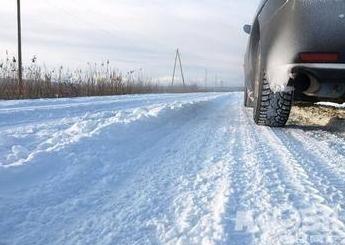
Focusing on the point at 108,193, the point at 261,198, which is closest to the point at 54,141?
the point at 108,193

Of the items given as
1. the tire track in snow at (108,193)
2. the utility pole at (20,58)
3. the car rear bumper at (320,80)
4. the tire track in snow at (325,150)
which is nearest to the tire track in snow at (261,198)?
the tire track in snow at (108,193)

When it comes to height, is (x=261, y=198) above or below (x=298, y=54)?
below

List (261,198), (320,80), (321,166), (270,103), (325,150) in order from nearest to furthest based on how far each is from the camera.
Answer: (261,198) → (321,166) → (325,150) → (320,80) → (270,103)

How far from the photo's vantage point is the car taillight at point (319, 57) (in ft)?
13.3

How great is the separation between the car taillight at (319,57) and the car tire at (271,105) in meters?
0.82

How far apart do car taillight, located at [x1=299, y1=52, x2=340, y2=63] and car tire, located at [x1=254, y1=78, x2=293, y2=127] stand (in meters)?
0.82

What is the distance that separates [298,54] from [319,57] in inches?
7.1

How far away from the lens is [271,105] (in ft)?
17.2

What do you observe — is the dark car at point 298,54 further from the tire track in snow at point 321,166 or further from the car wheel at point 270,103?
the tire track in snow at point 321,166

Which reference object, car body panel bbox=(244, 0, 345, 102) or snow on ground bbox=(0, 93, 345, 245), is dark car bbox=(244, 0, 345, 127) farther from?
snow on ground bbox=(0, 93, 345, 245)

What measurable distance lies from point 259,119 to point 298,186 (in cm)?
295

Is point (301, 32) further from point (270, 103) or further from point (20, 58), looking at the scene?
point (20, 58)

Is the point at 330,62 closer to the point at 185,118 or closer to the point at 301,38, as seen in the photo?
the point at 301,38

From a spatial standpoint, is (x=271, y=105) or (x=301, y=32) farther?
(x=271, y=105)
